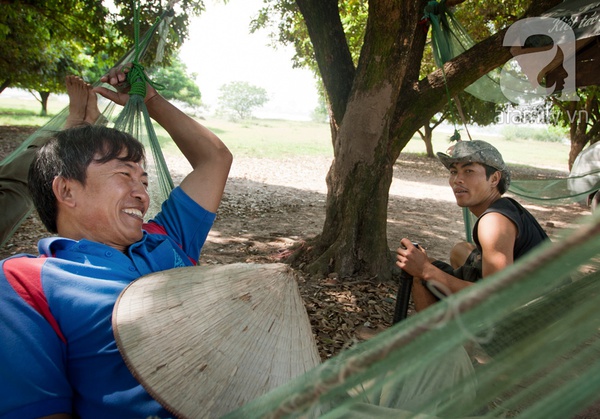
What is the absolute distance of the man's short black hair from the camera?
4.46 ft

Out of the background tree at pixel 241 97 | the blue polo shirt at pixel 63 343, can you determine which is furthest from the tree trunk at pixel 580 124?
the background tree at pixel 241 97

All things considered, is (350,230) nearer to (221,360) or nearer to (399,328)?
(221,360)

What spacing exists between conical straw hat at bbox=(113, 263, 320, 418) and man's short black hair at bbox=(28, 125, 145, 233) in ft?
1.58

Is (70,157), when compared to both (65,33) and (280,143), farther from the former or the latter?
(280,143)

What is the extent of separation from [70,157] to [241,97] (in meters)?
74.4

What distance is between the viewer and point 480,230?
1.93 metres

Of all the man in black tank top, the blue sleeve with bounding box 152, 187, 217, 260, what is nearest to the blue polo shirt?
the blue sleeve with bounding box 152, 187, 217, 260

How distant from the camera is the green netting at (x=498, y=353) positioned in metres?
0.59

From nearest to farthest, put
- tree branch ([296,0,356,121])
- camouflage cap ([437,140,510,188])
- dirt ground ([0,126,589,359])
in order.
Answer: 1. camouflage cap ([437,140,510,188])
2. dirt ground ([0,126,589,359])
3. tree branch ([296,0,356,121])

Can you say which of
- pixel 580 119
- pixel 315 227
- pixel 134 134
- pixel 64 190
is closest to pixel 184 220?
pixel 64 190

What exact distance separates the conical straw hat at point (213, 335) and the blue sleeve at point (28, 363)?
0.21m

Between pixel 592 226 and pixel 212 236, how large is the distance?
4673 millimetres

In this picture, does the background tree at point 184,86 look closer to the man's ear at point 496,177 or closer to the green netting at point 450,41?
the green netting at point 450,41

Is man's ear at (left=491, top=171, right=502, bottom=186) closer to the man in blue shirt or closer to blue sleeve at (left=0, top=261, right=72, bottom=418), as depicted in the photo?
the man in blue shirt
